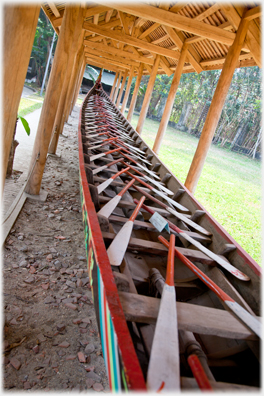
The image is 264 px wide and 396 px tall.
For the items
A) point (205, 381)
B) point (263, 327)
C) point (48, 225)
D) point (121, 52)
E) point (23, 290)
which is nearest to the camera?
point (205, 381)

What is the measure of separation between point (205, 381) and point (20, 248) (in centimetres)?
226

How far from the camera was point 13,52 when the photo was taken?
125cm

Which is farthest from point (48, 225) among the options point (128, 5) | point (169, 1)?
point (169, 1)

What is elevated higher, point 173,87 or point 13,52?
point 173,87

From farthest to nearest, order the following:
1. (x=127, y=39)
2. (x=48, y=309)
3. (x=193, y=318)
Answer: (x=127, y=39) → (x=48, y=309) → (x=193, y=318)

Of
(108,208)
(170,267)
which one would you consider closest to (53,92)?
(108,208)

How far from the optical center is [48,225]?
3480 mm

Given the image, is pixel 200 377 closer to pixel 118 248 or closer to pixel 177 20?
pixel 118 248

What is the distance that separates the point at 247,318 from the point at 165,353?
0.73 meters

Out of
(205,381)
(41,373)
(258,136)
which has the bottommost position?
(41,373)

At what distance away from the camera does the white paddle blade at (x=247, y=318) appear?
1.62m

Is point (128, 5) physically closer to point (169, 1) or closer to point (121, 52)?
point (169, 1)

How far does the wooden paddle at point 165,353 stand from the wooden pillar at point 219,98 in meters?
3.87

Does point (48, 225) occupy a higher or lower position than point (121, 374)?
lower
